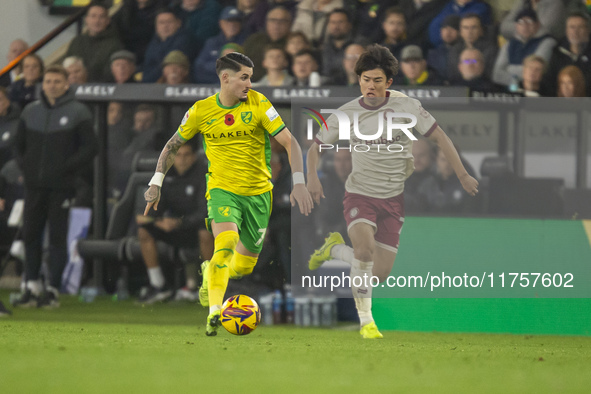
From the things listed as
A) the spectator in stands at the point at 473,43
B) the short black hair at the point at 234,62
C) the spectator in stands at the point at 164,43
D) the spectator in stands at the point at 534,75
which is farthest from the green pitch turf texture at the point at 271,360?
the spectator in stands at the point at 164,43

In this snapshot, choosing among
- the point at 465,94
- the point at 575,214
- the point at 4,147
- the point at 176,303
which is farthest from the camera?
the point at 4,147

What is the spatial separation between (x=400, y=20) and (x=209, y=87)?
2.36 metres

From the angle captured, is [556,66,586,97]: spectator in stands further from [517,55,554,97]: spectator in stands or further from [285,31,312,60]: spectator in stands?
[285,31,312,60]: spectator in stands

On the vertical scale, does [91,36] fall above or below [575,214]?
above

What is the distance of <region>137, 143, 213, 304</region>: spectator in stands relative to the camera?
9.57m

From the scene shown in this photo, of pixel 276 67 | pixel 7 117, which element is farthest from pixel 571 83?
pixel 7 117

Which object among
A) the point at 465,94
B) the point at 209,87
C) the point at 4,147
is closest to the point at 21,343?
the point at 209,87

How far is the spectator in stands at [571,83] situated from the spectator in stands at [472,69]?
2.36ft

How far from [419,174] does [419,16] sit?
3205 mm

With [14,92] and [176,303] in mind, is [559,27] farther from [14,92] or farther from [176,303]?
[14,92]

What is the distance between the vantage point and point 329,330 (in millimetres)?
8359

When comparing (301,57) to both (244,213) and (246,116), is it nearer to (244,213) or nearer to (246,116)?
(246,116)

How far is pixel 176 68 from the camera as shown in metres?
11.0

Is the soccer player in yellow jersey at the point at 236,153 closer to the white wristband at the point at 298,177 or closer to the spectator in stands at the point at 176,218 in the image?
the white wristband at the point at 298,177
